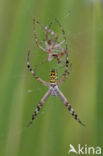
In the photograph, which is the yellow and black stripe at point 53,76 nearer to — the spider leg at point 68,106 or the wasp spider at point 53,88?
the wasp spider at point 53,88

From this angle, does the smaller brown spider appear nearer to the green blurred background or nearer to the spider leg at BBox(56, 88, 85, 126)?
the green blurred background

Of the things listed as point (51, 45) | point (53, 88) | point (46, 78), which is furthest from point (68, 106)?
point (51, 45)

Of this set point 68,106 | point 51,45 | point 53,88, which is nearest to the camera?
point 51,45

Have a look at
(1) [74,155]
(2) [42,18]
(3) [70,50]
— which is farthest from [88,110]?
(2) [42,18]

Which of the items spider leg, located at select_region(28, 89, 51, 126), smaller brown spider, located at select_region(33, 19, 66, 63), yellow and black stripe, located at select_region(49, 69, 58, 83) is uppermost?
smaller brown spider, located at select_region(33, 19, 66, 63)

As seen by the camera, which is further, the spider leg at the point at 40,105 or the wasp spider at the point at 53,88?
the spider leg at the point at 40,105

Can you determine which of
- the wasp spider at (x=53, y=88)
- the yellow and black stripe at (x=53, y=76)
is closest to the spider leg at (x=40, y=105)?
the wasp spider at (x=53, y=88)

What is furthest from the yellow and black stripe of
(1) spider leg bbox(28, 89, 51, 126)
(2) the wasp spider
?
(1) spider leg bbox(28, 89, 51, 126)

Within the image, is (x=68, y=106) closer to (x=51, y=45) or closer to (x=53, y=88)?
(x=53, y=88)

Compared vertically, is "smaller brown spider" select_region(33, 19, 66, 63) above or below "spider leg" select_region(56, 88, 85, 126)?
above
